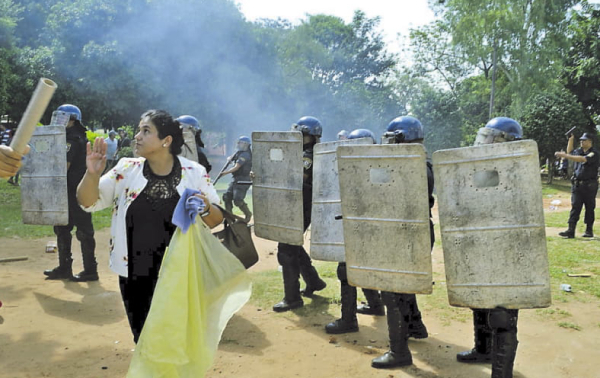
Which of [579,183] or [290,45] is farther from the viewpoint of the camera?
[290,45]

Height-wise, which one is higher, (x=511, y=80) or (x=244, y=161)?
(x=511, y=80)

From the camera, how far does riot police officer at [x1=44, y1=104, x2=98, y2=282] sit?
7.13 meters

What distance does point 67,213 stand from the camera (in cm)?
686

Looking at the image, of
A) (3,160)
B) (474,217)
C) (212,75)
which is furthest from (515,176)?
(212,75)

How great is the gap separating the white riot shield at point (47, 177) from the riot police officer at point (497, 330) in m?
4.58

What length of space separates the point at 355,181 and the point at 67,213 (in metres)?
3.95

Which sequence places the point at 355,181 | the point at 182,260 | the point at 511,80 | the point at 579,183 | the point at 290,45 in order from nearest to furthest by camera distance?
the point at 182,260
the point at 355,181
the point at 579,183
the point at 511,80
the point at 290,45

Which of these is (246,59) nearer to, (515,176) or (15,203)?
(15,203)

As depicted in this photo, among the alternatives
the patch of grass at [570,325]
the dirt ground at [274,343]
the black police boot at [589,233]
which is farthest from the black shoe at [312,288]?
the black police boot at [589,233]

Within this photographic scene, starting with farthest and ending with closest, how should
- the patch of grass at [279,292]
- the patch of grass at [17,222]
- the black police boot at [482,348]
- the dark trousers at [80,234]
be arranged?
the patch of grass at [17,222], the dark trousers at [80,234], the patch of grass at [279,292], the black police boot at [482,348]

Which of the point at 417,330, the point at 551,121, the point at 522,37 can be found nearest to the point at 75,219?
the point at 417,330

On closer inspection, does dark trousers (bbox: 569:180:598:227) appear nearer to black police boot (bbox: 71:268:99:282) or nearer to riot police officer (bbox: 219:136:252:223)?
riot police officer (bbox: 219:136:252:223)

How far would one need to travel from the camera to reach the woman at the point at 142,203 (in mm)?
3533

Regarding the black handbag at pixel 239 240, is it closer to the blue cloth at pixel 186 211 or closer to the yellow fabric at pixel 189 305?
the yellow fabric at pixel 189 305
